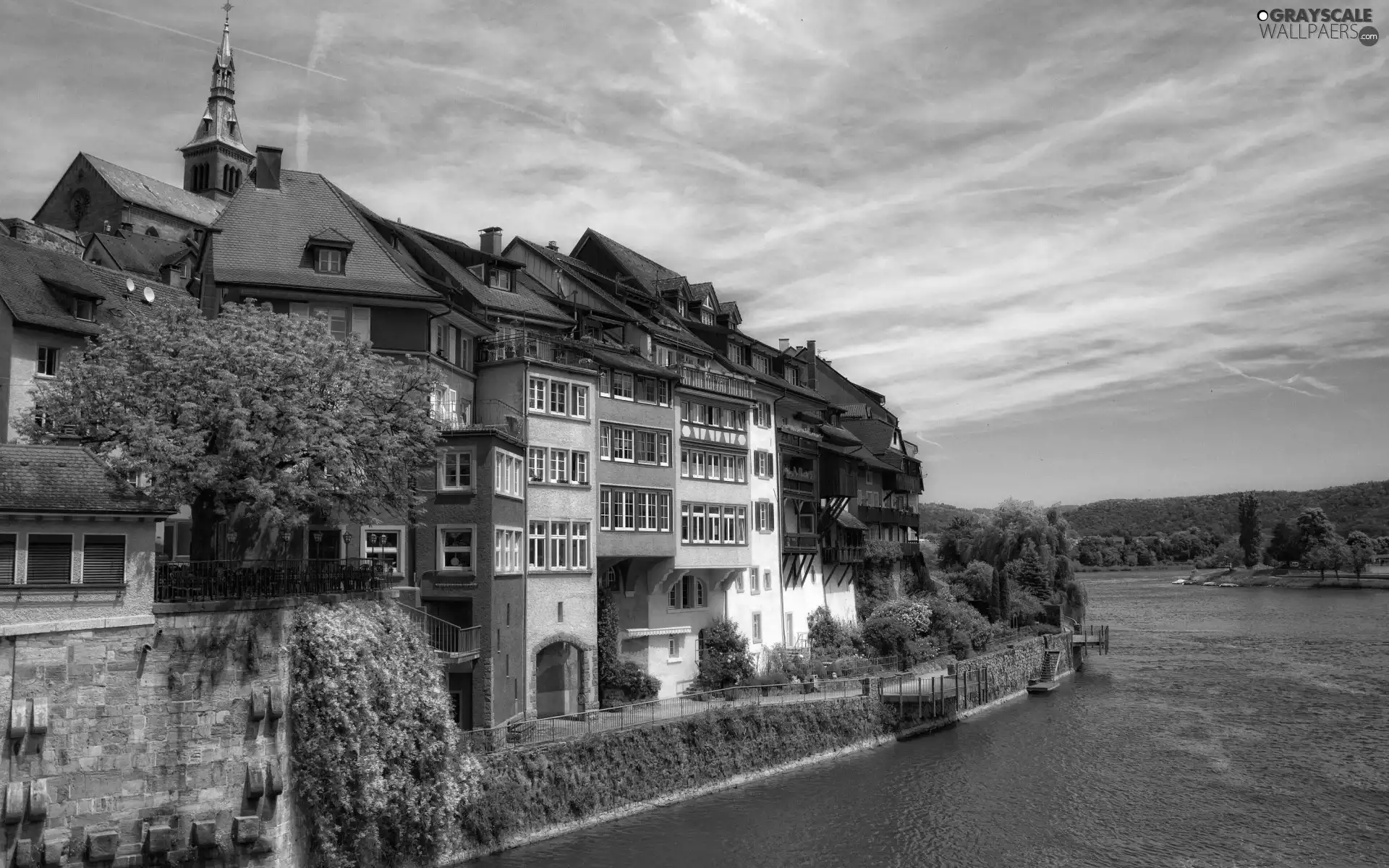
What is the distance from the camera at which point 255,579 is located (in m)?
27.8

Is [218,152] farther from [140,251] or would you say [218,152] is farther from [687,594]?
[687,594]

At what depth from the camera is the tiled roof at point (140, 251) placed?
213 ft

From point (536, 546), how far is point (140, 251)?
4624 centimetres

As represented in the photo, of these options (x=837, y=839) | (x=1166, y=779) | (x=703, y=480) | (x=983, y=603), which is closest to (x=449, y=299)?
(x=703, y=480)

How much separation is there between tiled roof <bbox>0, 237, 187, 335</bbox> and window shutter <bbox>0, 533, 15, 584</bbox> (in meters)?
12.6

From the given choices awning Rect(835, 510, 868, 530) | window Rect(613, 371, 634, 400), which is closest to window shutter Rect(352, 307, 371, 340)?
window Rect(613, 371, 634, 400)

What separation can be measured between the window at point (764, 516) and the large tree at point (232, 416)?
3088cm

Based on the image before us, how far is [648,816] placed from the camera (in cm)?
3894

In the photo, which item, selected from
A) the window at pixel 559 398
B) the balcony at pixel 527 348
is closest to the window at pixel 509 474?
the window at pixel 559 398

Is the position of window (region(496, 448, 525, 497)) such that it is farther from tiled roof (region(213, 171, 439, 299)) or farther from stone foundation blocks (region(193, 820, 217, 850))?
stone foundation blocks (region(193, 820, 217, 850))

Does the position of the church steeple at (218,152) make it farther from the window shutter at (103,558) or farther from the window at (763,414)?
the window shutter at (103,558)

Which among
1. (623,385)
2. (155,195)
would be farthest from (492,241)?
(155,195)

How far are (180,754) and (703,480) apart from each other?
3331cm

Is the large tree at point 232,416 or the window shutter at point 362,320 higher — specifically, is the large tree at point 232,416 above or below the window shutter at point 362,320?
below
